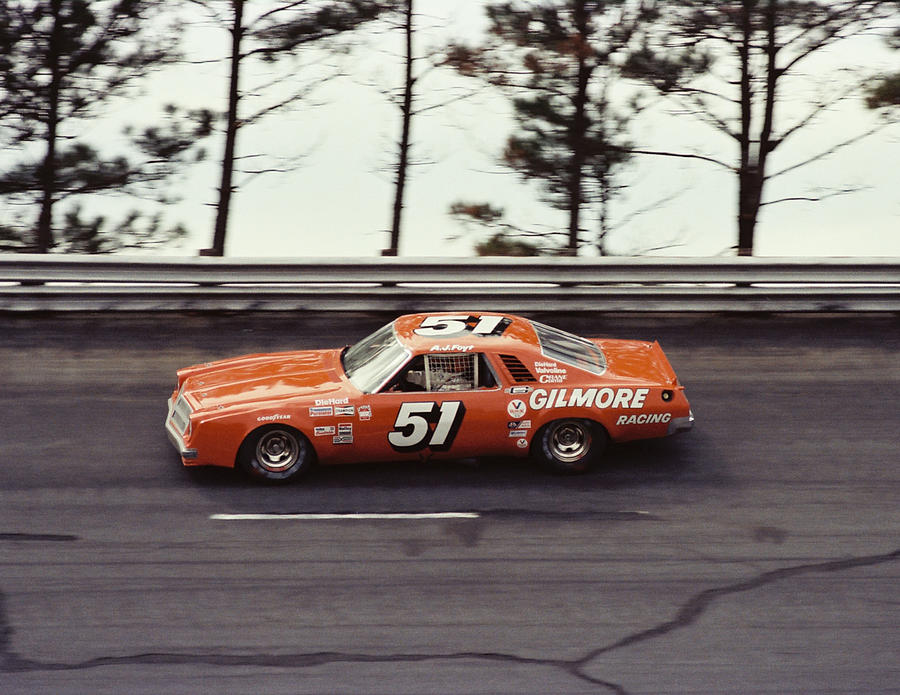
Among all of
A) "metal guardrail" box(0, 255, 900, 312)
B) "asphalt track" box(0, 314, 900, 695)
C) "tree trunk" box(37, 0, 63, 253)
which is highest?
"tree trunk" box(37, 0, 63, 253)

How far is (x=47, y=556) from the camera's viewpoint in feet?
23.0

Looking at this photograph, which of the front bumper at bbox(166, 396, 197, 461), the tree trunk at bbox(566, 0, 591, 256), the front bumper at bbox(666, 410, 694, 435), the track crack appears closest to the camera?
the track crack

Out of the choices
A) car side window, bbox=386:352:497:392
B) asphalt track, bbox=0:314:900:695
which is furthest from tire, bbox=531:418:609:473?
car side window, bbox=386:352:497:392

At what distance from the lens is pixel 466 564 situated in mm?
6945

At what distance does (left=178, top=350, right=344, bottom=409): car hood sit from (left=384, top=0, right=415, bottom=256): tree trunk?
869cm

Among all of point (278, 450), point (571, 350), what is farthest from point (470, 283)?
point (278, 450)

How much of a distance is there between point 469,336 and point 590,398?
42.2 inches

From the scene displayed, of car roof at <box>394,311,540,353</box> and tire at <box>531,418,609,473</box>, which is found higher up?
car roof at <box>394,311,540,353</box>

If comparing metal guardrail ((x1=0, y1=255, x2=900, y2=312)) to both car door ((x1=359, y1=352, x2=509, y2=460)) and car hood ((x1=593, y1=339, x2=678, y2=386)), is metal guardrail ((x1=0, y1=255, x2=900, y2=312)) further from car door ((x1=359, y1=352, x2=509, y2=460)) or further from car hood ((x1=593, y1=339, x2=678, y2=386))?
car door ((x1=359, y1=352, x2=509, y2=460))

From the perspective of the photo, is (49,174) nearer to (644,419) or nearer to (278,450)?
(278,450)

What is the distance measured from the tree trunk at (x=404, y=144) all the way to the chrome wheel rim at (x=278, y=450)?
31.8 feet

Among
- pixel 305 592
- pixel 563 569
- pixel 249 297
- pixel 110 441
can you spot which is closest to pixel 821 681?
pixel 563 569

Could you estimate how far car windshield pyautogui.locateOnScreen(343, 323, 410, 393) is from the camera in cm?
813

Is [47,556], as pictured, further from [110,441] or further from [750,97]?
[750,97]
